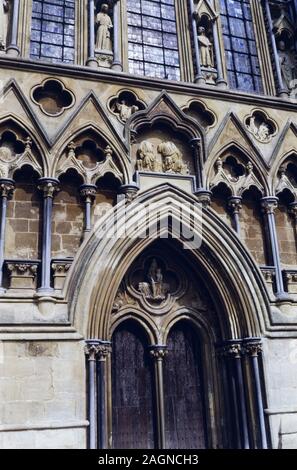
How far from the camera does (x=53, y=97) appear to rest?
8.77 meters

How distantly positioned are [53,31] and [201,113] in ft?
11.4

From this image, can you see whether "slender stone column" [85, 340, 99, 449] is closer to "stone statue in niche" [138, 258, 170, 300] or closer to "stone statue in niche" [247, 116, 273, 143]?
"stone statue in niche" [138, 258, 170, 300]

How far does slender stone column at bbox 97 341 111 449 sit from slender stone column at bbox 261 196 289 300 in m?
3.37

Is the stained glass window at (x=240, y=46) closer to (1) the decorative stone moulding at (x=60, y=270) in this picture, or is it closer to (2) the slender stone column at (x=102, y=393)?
(1) the decorative stone moulding at (x=60, y=270)

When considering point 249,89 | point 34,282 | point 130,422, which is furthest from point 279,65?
point 130,422

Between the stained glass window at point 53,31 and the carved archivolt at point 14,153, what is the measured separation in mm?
2147

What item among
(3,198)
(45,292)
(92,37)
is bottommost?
(45,292)

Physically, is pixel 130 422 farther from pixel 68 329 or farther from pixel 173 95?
pixel 173 95

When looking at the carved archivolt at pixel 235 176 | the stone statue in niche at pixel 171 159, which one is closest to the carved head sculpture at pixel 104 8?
the stone statue in niche at pixel 171 159

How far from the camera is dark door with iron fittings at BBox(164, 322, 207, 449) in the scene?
8.22 metres

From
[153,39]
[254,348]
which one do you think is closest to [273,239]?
[254,348]

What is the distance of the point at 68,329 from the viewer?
286 inches

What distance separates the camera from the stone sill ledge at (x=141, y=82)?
8.45m

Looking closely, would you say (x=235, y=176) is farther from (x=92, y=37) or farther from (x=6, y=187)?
(x=6, y=187)
